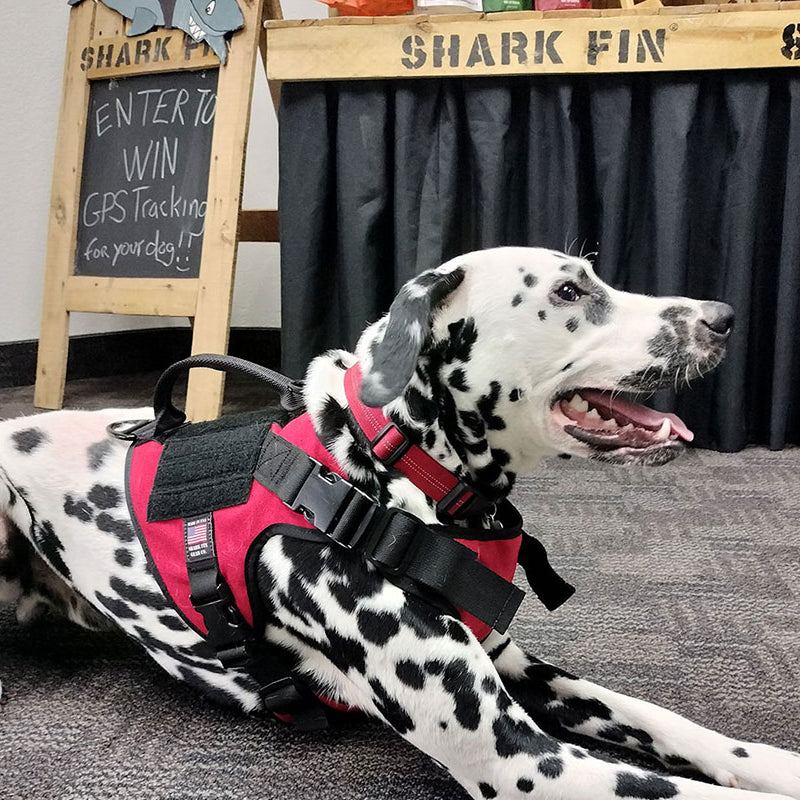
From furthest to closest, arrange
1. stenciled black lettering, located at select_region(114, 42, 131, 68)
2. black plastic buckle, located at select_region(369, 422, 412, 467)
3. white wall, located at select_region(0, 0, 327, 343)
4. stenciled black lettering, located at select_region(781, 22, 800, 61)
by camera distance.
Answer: white wall, located at select_region(0, 0, 327, 343), stenciled black lettering, located at select_region(114, 42, 131, 68), stenciled black lettering, located at select_region(781, 22, 800, 61), black plastic buckle, located at select_region(369, 422, 412, 467)

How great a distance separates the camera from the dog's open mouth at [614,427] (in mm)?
1001

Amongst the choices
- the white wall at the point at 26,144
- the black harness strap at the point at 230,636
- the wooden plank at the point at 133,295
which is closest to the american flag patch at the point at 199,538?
the black harness strap at the point at 230,636

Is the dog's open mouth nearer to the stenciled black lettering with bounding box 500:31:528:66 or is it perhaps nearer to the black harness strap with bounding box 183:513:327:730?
the black harness strap with bounding box 183:513:327:730

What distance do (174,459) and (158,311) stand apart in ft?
5.14

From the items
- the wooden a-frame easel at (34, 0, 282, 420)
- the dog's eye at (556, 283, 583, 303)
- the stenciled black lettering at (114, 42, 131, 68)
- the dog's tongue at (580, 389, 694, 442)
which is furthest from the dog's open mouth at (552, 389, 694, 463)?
the stenciled black lettering at (114, 42, 131, 68)

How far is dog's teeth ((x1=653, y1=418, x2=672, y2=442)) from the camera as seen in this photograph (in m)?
1.03

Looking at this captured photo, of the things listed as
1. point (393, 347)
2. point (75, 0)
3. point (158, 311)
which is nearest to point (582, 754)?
point (393, 347)

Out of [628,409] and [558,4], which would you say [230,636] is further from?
[558,4]

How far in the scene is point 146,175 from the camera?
2.58m

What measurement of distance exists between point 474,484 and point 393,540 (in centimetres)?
16

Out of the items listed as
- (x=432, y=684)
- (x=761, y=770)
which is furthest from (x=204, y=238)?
(x=761, y=770)

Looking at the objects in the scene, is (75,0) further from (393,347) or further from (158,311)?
(393,347)

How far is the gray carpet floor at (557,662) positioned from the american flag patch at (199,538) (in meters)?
0.26

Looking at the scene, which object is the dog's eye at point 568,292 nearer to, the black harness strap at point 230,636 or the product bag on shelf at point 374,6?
the black harness strap at point 230,636
